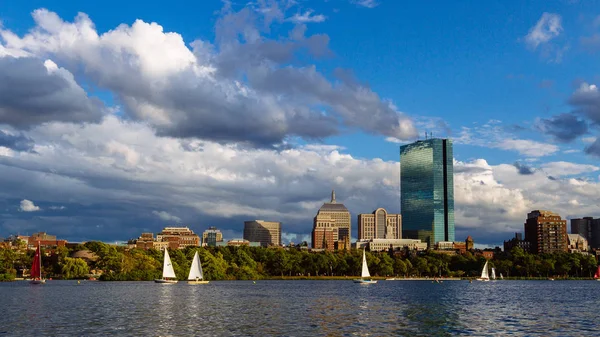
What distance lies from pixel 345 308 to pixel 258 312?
16605 millimetres

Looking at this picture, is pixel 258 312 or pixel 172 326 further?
pixel 258 312

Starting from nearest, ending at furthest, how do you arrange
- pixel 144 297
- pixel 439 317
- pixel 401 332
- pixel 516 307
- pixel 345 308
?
pixel 401 332, pixel 439 317, pixel 345 308, pixel 516 307, pixel 144 297

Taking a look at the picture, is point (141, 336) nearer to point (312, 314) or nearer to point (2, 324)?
point (2, 324)

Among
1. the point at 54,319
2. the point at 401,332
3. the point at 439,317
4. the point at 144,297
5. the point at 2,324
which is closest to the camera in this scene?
the point at 401,332

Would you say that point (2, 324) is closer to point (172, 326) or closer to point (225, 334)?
point (172, 326)

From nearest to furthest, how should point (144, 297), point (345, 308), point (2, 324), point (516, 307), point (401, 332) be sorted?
1. point (401, 332)
2. point (2, 324)
3. point (345, 308)
4. point (516, 307)
5. point (144, 297)

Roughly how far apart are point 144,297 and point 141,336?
219ft

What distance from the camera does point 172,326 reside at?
82.6 m

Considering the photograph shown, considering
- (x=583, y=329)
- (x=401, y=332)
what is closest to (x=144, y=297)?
(x=401, y=332)

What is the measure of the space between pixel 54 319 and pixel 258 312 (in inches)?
1142

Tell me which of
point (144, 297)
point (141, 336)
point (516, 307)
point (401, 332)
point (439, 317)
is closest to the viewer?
point (141, 336)

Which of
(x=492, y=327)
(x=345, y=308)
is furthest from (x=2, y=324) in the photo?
(x=492, y=327)

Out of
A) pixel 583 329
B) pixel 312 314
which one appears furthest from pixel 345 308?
pixel 583 329

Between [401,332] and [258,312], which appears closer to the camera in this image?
[401,332]
